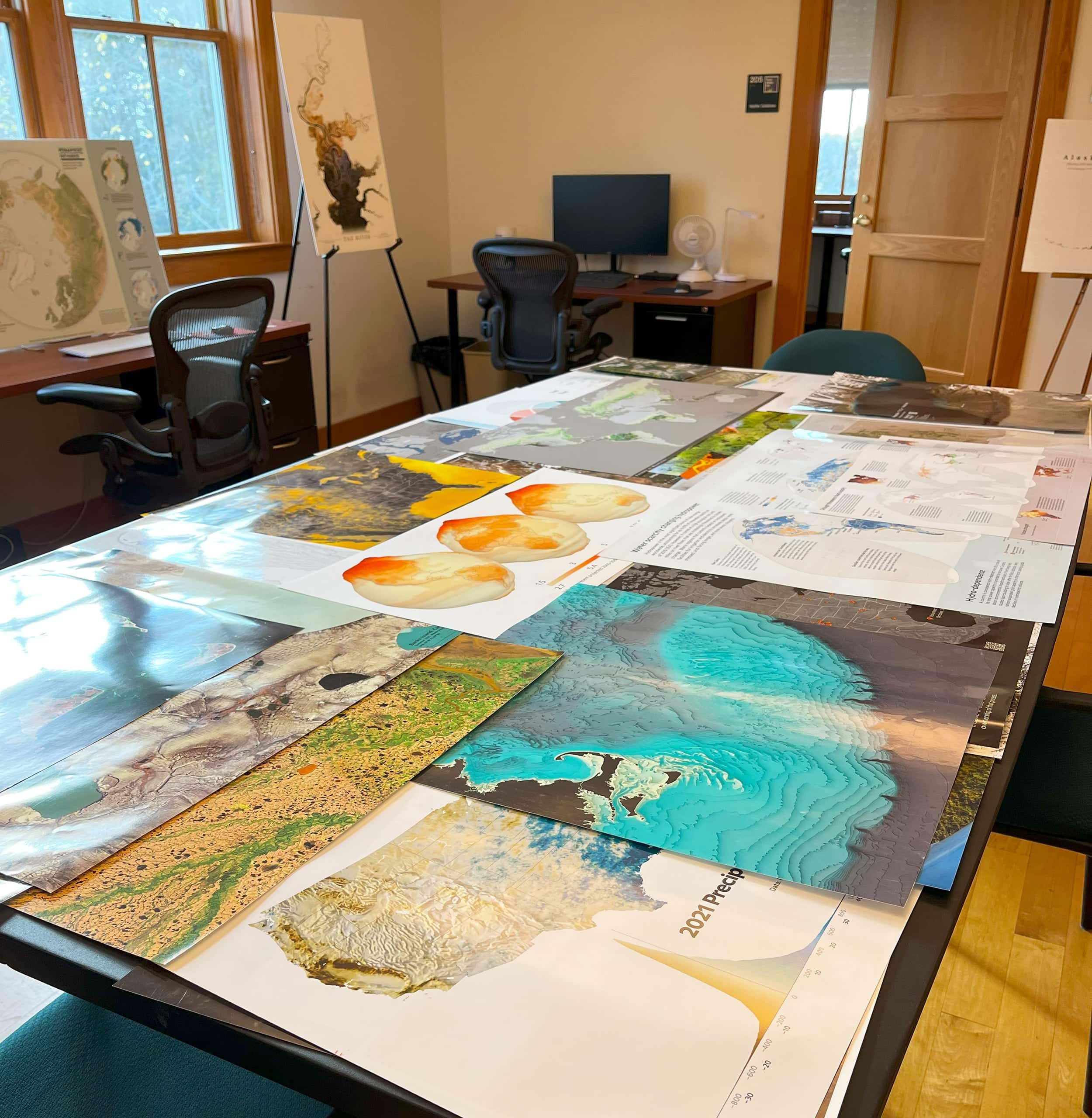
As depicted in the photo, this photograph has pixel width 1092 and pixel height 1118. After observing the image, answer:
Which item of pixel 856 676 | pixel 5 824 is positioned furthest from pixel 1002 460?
pixel 5 824

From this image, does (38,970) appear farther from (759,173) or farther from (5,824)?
(759,173)

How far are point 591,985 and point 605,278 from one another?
14.6ft

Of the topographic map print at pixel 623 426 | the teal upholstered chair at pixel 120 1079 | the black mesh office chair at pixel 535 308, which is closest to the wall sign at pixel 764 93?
the black mesh office chair at pixel 535 308

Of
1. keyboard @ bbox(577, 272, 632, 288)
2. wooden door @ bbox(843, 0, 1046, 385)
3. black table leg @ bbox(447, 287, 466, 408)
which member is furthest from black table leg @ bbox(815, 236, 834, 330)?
black table leg @ bbox(447, 287, 466, 408)

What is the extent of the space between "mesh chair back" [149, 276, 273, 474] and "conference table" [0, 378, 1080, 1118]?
7.35 feet

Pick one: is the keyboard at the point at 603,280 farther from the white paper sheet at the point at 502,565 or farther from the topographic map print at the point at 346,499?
the white paper sheet at the point at 502,565

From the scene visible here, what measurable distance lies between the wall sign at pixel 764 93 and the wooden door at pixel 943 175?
1.76 ft

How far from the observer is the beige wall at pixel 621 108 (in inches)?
181

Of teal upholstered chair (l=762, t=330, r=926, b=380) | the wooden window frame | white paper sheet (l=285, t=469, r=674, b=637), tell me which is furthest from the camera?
the wooden window frame

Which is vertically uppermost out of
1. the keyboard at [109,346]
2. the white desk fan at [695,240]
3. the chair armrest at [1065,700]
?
the white desk fan at [695,240]

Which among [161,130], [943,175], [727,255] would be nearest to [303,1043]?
[161,130]

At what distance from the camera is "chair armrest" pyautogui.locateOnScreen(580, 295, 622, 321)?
4219 mm

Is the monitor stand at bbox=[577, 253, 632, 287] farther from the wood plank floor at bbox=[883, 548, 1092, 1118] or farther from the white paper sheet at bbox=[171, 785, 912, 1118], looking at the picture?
the white paper sheet at bbox=[171, 785, 912, 1118]

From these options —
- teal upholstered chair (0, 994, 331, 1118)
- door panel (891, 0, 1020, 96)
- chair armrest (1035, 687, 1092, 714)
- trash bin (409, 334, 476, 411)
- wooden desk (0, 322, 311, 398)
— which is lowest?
trash bin (409, 334, 476, 411)
